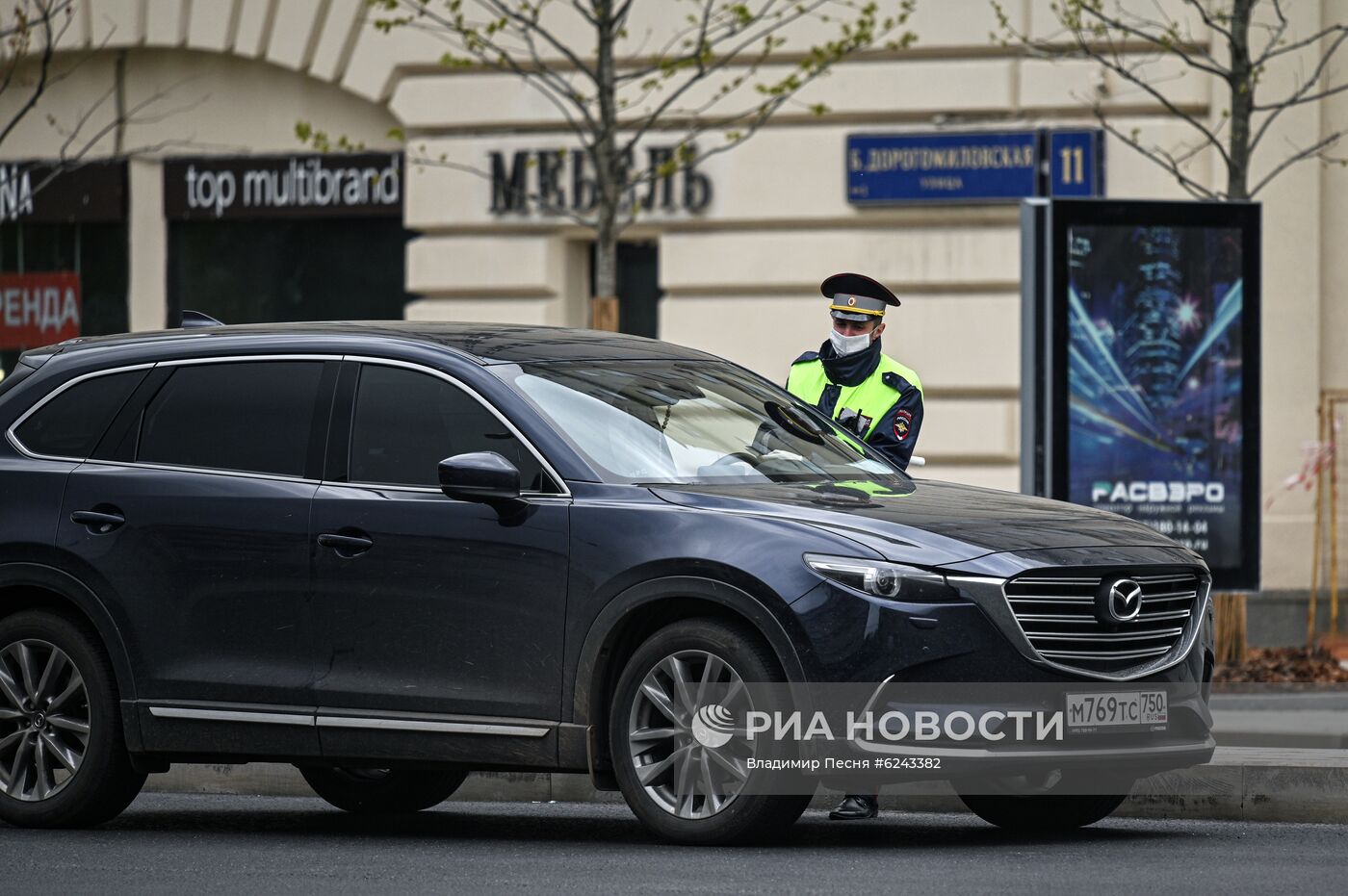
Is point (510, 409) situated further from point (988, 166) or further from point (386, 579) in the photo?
point (988, 166)

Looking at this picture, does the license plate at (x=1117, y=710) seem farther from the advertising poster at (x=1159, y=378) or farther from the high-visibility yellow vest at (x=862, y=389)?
the advertising poster at (x=1159, y=378)

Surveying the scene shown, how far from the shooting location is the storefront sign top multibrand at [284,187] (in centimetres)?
1902

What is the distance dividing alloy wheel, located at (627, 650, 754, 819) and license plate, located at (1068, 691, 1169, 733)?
94 cm

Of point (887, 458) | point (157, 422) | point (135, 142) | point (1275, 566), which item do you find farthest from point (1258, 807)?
point (135, 142)

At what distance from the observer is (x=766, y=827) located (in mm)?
7141

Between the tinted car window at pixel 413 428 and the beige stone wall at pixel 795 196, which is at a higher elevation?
the beige stone wall at pixel 795 196

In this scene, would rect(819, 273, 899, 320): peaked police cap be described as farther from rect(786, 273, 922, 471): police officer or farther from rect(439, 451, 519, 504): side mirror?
rect(439, 451, 519, 504): side mirror

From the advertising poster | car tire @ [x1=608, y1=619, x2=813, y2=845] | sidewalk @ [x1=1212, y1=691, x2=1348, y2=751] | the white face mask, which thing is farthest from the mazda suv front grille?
the advertising poster

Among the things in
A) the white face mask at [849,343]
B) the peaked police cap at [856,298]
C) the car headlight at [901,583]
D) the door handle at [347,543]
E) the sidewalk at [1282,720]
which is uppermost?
the peaked police cap at [856,298]

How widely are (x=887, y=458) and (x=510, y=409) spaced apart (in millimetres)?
1605

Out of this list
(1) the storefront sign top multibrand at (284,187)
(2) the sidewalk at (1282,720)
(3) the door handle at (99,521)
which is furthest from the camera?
(1) the storefront sign top multibrand at (284,187)

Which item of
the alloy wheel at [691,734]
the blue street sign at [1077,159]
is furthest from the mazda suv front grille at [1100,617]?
the blue street sign at [1077,159]

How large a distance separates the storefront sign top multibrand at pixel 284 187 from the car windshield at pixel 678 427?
425 inches

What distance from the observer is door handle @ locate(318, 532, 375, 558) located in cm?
779
